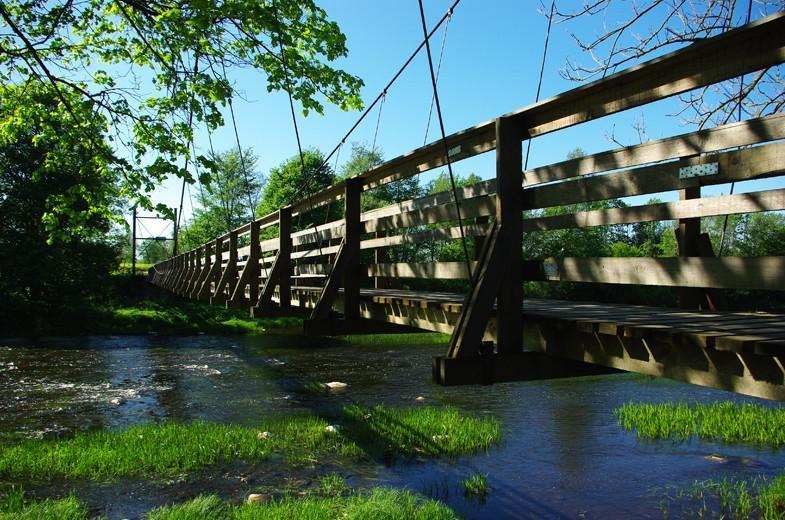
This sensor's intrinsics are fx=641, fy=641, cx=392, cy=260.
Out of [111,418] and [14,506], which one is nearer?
[14,506]

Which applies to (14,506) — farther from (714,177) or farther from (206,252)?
(206,252)

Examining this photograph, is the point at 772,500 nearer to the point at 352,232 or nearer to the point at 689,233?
the point at 689,233

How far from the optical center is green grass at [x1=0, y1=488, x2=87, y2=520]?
4.91 metres

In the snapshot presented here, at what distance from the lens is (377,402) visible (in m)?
9.90

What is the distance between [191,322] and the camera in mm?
22609

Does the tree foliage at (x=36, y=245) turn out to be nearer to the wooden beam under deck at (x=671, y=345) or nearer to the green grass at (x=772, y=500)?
the wooden beam under deck at (x=671, y=345)

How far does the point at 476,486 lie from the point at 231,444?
2.84m

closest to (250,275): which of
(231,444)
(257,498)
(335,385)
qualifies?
(335,385)

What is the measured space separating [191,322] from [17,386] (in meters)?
11.4

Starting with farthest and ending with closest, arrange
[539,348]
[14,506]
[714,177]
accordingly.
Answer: [14,506], [539,348], [714,177]

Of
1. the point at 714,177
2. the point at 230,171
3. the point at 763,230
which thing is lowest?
the point at 714,177

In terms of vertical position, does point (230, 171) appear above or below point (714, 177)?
above

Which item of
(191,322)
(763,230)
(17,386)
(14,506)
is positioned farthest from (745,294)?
(14,506)

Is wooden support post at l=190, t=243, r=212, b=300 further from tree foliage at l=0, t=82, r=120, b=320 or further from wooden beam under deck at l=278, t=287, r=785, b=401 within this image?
wooden beam under deck at l=278, t=287, r=785, b=401
